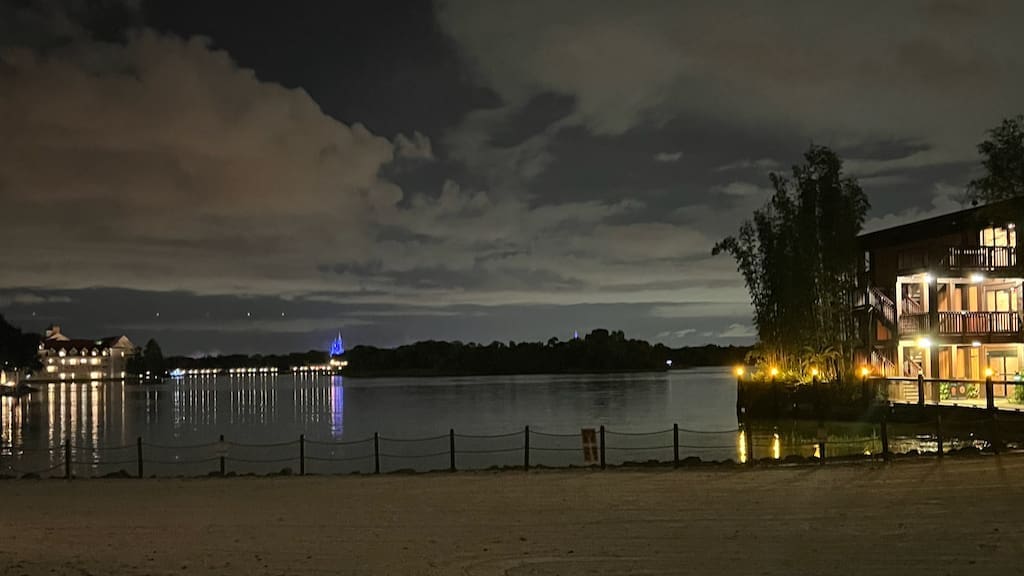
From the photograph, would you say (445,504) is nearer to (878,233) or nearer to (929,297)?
(929,297)

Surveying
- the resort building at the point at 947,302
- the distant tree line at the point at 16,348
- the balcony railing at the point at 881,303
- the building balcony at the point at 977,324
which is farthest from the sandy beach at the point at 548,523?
the distant tree line at the point at 16,348

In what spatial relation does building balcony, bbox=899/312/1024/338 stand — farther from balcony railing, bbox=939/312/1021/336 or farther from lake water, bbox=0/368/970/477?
lake water, bbox=0/368/970/477

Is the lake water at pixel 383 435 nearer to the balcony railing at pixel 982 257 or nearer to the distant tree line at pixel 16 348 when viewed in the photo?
the balcony railing at pixel 982 257

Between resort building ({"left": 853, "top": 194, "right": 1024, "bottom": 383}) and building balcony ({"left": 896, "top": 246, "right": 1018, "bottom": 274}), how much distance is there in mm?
46

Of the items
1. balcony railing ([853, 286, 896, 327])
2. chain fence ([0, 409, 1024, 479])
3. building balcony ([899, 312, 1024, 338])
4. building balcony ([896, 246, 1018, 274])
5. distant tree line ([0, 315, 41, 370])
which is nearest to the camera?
chain fence ([0, 409, 1024, 479])

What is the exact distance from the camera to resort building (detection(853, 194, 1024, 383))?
45188mm

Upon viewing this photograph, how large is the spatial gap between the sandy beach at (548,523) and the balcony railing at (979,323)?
26.0m

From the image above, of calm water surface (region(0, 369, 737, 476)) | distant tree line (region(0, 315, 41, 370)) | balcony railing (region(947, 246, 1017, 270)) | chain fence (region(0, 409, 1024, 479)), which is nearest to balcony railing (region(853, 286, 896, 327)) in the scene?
balcony railing (region(947, 246, 1017, 270))

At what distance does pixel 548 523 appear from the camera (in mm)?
14469

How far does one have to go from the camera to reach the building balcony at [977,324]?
4478 centimetres

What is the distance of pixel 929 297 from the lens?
46.2 m

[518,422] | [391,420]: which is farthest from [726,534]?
[391,420]

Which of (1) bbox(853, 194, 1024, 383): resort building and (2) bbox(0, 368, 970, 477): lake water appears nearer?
(2) bbox(0, 368, 970, 477): lake water

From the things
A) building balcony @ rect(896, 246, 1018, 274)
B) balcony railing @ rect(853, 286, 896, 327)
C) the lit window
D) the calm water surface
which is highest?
the lit window
